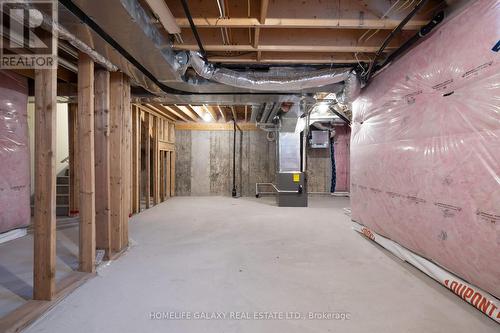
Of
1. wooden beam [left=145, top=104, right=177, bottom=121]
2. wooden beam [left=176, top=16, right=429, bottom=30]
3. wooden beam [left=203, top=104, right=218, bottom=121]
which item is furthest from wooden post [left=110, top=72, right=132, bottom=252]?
wooden beam [left=203, top=104, right=218, bottom=121]

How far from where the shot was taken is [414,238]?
2.25 meters

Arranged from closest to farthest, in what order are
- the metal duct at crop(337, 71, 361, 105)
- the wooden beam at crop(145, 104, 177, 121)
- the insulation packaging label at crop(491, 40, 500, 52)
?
the insulation packaging label at crop(491, 40, 500, 52)
the metal duct at crop(337, 71, 361, 105)
the wooden beam at crop(145, 104, 177, 121)

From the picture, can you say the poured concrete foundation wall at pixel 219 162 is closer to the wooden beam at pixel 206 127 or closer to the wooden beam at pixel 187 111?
the wooden beam at pixel 206 127

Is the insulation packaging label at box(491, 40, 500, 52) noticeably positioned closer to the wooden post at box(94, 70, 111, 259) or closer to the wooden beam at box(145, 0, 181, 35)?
the wooden beam at box(145, 0, 181, 35)

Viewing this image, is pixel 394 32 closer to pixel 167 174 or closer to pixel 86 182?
pixel 86 182

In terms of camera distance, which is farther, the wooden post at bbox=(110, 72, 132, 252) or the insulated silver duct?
the wooden post at bbox=(110, 72, 132, 252)

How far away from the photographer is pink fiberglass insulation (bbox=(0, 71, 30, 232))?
10.1ft

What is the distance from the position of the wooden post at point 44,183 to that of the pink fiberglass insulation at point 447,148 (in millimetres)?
2806

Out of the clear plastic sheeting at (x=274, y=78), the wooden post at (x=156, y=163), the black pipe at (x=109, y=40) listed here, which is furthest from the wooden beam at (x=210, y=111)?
the clear plastic sheeting at (x=274, y=78)

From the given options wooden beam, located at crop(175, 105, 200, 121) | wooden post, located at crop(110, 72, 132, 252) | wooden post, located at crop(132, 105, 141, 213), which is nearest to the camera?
wooden post, located at crop(110, 72, 132, 252)

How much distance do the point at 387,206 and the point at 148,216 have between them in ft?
11.9

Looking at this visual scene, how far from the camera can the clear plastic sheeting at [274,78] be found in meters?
2.81

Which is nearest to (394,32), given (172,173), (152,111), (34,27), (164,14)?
(164,14)

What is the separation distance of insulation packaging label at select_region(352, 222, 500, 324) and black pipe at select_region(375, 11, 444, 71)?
1.90 m
